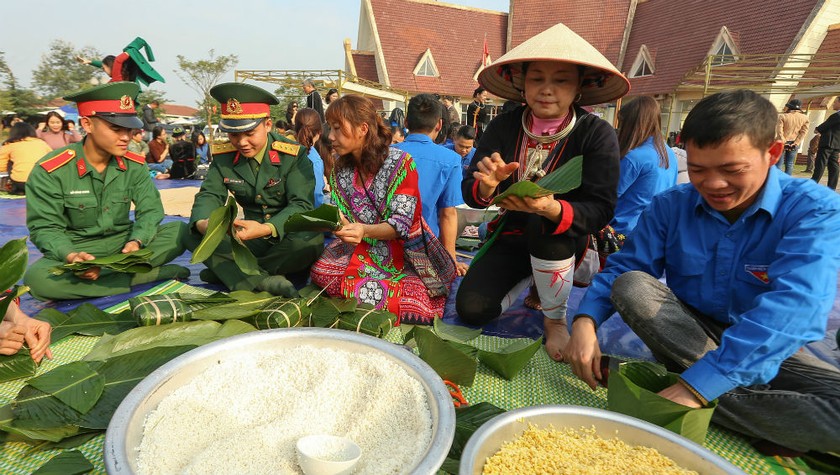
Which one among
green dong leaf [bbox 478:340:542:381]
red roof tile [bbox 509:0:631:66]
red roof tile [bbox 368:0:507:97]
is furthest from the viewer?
red roof tile [bbox 509:0:631:66]

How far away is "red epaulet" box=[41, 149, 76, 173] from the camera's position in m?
2.48

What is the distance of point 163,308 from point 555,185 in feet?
5.25

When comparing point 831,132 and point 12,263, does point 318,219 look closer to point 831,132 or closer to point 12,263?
point 12,263

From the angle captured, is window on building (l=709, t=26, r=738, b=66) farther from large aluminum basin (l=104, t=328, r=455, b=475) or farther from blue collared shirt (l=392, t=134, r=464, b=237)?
large aluminum basin (l=104, t=328, r=455, b=475)

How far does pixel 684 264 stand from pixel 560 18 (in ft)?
62.9

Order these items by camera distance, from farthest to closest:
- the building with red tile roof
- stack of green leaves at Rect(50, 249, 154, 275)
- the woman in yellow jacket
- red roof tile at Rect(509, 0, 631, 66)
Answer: red roof tile at Rect(509, 0, 631, 66) < the building with red tile roof < the woman in yellow jacket < stack of green leaves at Rect(50, 249, 154, 275)

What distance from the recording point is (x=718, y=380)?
1168 mm

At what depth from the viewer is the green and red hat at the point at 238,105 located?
8.20ft

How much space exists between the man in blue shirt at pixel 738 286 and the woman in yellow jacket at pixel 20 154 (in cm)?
700

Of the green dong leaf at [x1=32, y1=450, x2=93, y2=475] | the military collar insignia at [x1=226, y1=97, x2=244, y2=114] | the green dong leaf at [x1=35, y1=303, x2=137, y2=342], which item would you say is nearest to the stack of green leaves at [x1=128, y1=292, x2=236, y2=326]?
the green dong leaf at [x1=35, y1=303, x2=137, y2=342]

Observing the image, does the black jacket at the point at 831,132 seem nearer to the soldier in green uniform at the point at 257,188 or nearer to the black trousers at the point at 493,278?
the black trousers at the point at 493,278

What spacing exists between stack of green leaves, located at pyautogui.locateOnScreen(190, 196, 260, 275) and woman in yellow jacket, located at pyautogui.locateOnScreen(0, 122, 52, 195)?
5.33 meters

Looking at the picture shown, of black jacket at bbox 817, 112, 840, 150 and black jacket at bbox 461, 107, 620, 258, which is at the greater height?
black jacket at bbox 461, 107, 620, 258

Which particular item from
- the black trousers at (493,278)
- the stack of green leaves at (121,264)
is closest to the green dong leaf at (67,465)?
the stack of green leaves at (121,264)
